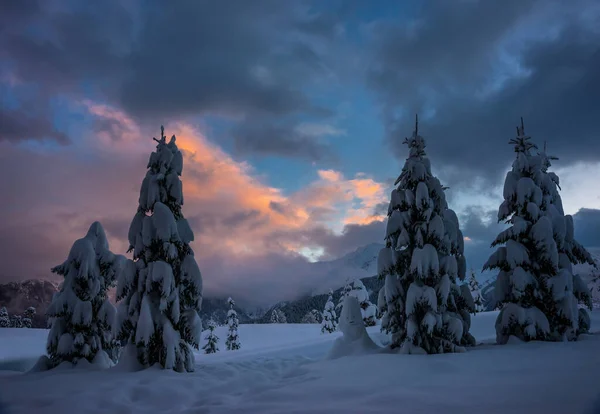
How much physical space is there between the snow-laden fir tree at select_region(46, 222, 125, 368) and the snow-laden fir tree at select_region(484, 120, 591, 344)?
56.1 ft

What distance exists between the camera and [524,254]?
17.2m

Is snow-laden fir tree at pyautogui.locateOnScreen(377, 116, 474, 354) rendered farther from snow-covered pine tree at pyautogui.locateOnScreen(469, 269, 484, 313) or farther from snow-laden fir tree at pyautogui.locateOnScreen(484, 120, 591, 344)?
snow-covered pine tree at pyautogui.locateOnScreen(469, 269, 484, 313)


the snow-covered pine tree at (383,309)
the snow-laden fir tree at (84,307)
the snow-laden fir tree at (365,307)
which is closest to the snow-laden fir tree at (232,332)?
the snow-laden fir tree at (365,307)

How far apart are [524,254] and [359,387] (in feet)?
39.1

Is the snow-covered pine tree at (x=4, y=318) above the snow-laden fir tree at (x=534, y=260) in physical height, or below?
below

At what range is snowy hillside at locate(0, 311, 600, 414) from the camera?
22.6 feet

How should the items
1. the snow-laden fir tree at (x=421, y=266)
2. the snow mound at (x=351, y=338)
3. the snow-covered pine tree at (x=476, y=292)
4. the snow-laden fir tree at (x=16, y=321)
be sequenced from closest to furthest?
1. the snow-laden fir tree at (x=421, y=266)
2. the snow mound at (x=351, y=338)
3. the snow-covered pine tree at (x=476, y=292)
4. the snow-laden fir tree at (x=16, y=321)

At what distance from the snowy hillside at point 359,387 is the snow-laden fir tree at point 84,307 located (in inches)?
52.5

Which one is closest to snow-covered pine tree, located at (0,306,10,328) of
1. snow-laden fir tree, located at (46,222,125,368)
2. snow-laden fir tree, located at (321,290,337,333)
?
snow-laden fir tree, located at (321,290,337,333)

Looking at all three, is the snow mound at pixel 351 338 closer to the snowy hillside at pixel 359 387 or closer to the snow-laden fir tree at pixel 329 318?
the snowy hillside at pixel 359 387

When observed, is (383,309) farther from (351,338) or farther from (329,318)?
(329,318)

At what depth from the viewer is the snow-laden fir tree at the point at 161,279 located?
1433cm

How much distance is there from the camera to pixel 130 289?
585 inches

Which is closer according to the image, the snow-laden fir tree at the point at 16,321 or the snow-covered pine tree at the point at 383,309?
the snow-covered pine tree at the point at 383,309
